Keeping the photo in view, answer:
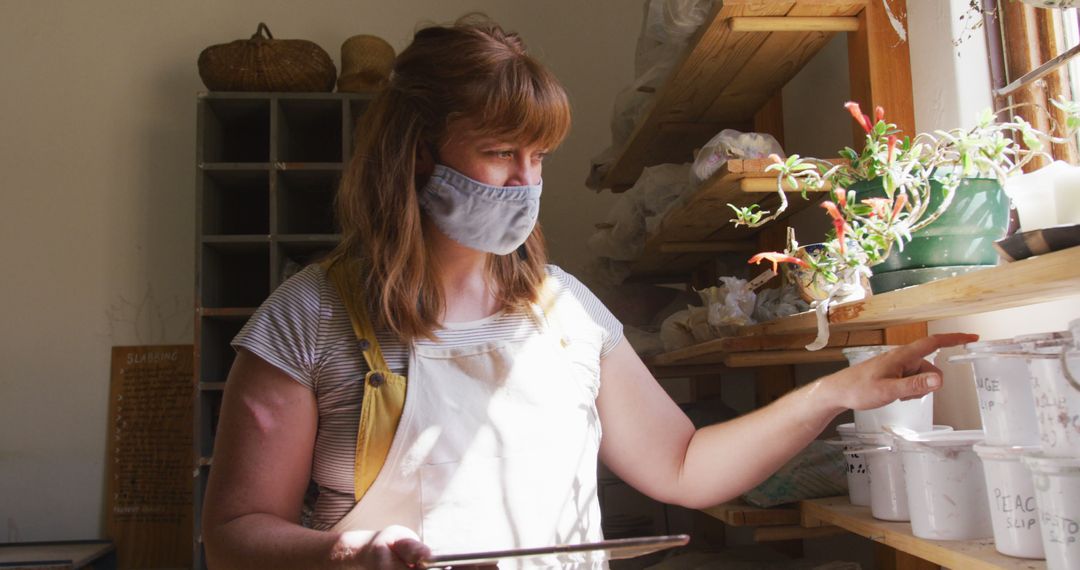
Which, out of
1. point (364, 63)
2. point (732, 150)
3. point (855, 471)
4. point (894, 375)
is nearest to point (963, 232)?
point (894, 375)

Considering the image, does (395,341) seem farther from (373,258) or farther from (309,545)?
(309,545)

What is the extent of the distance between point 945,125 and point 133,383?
3.06m

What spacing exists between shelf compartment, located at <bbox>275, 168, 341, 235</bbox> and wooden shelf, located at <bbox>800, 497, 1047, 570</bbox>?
203 cm

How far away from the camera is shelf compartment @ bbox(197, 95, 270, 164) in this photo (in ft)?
10.7

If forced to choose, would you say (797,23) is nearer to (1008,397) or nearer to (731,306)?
(731,306)

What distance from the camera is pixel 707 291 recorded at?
2139mm

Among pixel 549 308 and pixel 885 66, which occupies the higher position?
pixel 885 66

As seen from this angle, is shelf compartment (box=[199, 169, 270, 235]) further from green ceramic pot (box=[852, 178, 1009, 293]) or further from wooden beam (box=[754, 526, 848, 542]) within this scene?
green ceramic pot (box=[852, 178, 1009, 293])

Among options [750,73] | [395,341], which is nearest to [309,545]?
[395,341]

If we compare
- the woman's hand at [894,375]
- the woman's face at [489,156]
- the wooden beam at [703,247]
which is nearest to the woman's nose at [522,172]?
the woman's face at [489,156]

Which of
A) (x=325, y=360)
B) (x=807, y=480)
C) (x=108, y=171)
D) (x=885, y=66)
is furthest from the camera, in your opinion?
(x=108, y=171)

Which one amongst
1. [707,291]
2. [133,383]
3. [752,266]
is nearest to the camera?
[707,291]

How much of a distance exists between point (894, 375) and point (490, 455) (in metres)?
0.57

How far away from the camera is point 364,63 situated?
3312 millimetres
